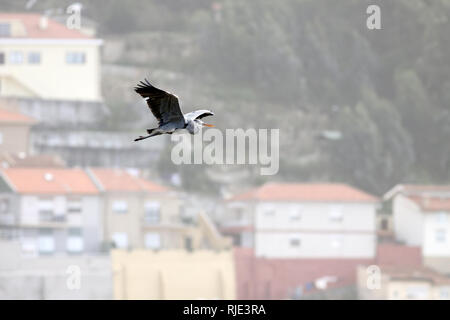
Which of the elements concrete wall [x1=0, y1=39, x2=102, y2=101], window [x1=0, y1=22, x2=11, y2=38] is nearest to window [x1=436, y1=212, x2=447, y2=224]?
concrete wall [x1=0, y1=39, x2=102, y2=101]

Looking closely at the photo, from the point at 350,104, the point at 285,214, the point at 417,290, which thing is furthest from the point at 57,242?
the point at 350,104

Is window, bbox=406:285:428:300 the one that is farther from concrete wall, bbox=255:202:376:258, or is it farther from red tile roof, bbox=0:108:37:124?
red tile roof, bbox=0:108:37:124

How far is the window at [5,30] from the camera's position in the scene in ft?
287

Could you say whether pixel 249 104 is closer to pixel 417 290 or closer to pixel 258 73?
pixel 258 73

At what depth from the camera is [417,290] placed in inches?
2709

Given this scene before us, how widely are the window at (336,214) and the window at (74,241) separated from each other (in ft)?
39.0

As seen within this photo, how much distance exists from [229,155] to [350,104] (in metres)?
20.4

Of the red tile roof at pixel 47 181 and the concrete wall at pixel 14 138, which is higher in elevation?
the concrete wall at pixel 14 138

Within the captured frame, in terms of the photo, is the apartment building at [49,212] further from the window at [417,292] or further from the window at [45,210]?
the window at [417,292]

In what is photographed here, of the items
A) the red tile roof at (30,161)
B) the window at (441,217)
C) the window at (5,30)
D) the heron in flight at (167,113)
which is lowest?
the window at (441,217)

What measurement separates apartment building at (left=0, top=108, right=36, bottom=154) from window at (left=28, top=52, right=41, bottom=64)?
7349 mm

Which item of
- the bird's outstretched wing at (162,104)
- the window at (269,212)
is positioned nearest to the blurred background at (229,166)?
the window at (269,212)

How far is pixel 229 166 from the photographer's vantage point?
83312mm

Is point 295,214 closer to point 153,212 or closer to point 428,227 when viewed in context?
point 428,227
